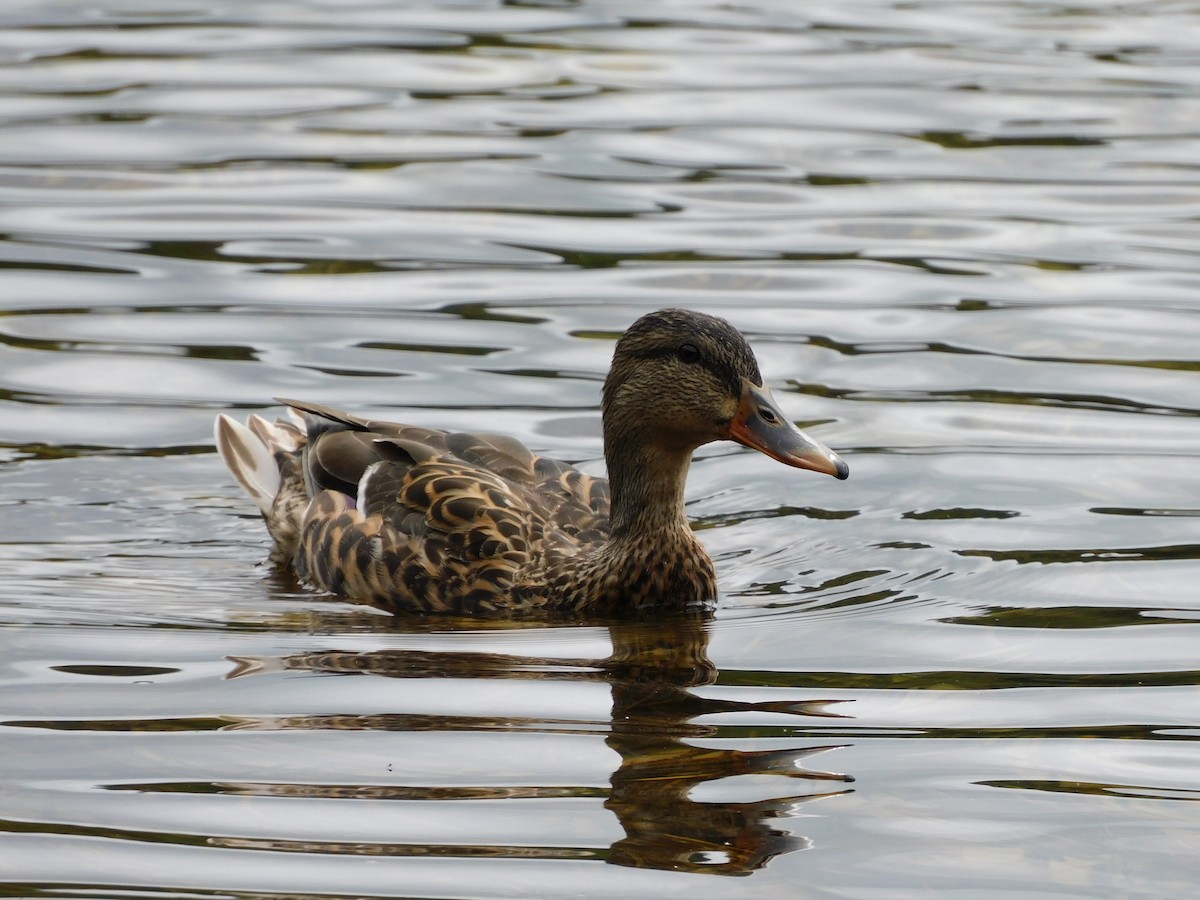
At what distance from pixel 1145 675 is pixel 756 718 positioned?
133 cm

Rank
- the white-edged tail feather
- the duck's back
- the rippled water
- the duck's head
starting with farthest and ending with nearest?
the white-edged tail feather < the duck's back < the duck's head < the rippled water

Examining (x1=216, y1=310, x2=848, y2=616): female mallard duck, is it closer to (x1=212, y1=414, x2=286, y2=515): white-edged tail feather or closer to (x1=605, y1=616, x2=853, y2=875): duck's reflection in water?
(x1=212, y1=414, x2=286, y2=515): white-edged tail feather

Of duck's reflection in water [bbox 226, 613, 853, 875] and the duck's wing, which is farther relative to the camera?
the duck's wing

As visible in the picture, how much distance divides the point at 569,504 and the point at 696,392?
3.04ft

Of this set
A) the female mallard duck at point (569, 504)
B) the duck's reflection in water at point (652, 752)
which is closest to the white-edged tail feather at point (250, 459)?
the female mallard duck at point (569, 504)

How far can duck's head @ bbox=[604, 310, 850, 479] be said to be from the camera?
25.5 feet

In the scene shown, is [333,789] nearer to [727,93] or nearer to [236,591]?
[236,591]

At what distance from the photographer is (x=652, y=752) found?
6.17 m

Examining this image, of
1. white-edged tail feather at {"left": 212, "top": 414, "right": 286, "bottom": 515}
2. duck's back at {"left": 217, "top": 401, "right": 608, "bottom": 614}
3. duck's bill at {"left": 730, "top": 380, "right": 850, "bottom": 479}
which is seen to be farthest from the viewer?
white-edged tail feather at {"left": 212, "top": 414, "right": 286, "bottom": 515}

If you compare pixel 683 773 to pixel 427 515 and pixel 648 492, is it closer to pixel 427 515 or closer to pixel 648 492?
pixel 648 492

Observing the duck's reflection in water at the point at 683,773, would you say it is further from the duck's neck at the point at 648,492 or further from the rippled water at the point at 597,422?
the duck's neck at the point at 648,492

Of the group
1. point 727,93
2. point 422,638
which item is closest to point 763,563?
point 422,638

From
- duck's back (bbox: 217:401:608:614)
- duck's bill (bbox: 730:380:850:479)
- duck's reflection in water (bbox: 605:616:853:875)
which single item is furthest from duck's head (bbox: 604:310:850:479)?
duck's reflection in water (bbox: 605:616:853:875)

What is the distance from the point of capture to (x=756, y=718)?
647 cm
